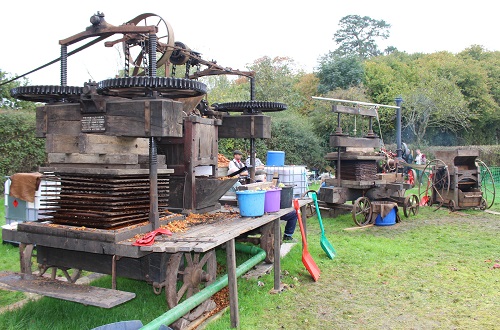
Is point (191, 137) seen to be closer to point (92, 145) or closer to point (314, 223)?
point (92, 145)

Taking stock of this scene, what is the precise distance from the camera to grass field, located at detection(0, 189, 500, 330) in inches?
181

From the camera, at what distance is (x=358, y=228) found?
949cm

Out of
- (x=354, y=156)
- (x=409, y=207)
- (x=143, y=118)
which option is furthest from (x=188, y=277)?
(x=409, y=207)

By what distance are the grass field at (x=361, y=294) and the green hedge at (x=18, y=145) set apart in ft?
19.6

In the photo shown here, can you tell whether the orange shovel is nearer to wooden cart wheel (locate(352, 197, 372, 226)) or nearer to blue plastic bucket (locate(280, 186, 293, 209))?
blue plastic bucket (locate(280, 186, 293, 209))

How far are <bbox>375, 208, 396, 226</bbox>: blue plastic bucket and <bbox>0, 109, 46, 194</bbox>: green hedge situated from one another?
9349 mm

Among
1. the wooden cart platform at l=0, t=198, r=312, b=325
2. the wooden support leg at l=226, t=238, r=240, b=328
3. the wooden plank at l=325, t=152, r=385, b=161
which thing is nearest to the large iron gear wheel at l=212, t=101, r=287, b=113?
the wooden cart platform at l=0, t=198, r=312, b=325

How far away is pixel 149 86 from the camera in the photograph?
3.88m

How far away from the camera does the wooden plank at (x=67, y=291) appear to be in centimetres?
351

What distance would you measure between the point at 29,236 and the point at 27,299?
43.5 inches

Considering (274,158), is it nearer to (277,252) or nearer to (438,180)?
(438,180)

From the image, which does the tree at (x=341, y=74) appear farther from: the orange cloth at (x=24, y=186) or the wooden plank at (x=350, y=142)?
the orange cloth at (x=24, y=186)

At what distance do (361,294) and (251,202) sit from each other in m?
1.81

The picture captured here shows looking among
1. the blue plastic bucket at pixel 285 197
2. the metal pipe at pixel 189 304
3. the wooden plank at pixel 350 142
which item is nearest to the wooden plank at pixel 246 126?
the blue plastic bucket at pixel 285 197
